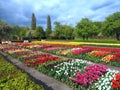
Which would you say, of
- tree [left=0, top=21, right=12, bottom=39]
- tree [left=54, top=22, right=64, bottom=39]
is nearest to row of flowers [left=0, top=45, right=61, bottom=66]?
tree [left=0, top=21, right=12, bottom=39]

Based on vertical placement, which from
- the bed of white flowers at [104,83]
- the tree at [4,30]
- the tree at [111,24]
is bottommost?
the bed of white flowers at [104,83]

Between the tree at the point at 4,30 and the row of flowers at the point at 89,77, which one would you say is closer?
the row of flowers at the point at 89,77

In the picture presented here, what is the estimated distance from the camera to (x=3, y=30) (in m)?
14.2

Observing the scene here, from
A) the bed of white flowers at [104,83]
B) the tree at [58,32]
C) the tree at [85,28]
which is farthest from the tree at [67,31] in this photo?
the bed of white flowers at [104,83]

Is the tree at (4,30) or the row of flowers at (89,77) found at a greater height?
the tree at (4,30)

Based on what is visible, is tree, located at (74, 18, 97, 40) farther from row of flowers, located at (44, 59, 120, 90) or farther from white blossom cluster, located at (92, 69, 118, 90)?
white blossom cluster, located at (92, 69, 118, 90)

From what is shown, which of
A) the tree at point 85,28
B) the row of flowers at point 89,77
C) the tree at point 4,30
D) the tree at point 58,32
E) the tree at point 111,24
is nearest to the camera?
the row of flowers at point 89,77

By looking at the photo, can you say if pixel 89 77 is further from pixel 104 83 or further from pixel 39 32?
pixel 39 32

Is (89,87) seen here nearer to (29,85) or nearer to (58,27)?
(29,85)

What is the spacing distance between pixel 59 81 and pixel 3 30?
8.57 meters

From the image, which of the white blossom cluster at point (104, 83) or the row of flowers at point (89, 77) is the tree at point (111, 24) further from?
the white blossom cluster at point (104, 83)

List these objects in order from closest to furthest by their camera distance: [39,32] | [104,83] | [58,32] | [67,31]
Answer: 1. [104,83]
2. [67,31]
3. [39,32]
4. [58,32]

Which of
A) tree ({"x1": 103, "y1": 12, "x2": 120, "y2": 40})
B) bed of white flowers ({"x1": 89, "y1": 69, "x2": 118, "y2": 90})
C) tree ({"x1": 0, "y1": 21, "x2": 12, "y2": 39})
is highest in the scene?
tree ({"x1": 103, "y1": 12, "x2": 120, "y2": 40})

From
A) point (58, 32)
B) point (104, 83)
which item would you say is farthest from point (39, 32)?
point (104, 83)
